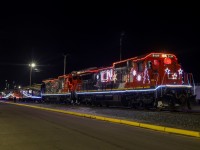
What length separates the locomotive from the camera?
25.8m

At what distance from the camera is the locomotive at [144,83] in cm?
2581

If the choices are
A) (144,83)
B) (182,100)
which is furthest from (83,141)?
(144,83)

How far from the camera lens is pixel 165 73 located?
27.0 metres

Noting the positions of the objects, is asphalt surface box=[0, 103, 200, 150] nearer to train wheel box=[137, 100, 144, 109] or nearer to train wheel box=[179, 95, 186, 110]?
train wheel box=[179, 95, 186, 110]

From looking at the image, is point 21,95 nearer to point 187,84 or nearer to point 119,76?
point 119,76

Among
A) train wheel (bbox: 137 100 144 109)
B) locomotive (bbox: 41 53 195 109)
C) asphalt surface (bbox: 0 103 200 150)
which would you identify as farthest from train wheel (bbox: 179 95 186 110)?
asphalt surface (bbox: 0 103 200 150)

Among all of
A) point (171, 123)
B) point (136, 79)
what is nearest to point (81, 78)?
point (136, 79)

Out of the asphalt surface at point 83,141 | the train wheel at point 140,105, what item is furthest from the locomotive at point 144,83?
the asphalt surface at point 83,141

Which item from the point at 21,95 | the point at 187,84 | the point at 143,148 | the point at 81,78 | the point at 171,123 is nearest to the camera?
the point at 143,148

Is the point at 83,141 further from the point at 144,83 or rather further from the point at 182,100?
the point at 144,83

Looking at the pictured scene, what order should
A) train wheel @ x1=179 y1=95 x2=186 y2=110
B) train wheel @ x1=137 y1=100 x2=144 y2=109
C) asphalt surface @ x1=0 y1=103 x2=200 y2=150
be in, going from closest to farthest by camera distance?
1. asphalt surface @ x1=0 y1=103 x2=200 y2=150
2. train wheel @ x1=179 y1=95 x2=186 y2=110
3. train wheel @ x1=137 y1=100 x2=144 y2=109

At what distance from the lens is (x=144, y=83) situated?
90.7 ft

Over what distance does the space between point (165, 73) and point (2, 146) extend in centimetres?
1790

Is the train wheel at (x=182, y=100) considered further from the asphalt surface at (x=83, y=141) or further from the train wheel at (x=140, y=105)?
the asphalt surface at (x=83, y=141)
